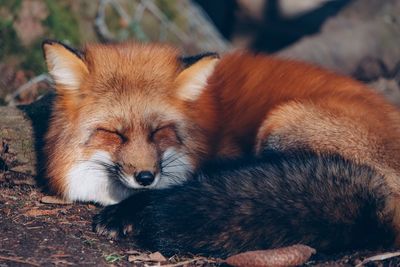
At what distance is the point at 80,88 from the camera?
4.34 m

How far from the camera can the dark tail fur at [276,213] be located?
3568mm

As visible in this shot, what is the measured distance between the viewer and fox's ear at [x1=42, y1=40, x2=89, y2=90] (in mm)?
4176

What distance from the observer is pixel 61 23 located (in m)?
8.00

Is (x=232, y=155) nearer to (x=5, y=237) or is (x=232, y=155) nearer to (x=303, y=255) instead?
(x=303, y=255)

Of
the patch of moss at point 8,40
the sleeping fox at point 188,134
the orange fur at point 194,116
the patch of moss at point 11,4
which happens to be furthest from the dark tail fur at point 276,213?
the patch of moss at point 11,4

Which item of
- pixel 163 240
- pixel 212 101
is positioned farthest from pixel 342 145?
pixel 163 240

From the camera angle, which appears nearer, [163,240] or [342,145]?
[163,240]

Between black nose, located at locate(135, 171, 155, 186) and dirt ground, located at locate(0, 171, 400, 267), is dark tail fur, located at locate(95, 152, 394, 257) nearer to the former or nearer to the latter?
dirt ground, located at locate(0, 171, 400, 267)

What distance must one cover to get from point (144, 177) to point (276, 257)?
1021 mm

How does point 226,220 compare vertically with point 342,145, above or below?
below

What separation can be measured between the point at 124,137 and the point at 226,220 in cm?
102

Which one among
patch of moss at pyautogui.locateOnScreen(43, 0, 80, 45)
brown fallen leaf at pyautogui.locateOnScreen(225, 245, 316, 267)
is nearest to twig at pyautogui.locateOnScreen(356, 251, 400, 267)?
brown fallen leaf at pyautogui.locateOnScreen(225, 245, 316, 267)

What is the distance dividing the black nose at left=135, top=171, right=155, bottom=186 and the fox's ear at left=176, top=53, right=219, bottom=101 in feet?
2.35

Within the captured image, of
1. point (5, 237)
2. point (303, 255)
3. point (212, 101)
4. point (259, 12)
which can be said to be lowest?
point (5, 237)
